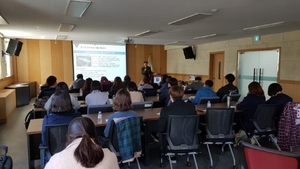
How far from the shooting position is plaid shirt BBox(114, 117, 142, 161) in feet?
8.48

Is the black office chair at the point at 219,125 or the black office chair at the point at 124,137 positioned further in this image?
the black office chair at the point at 219,125

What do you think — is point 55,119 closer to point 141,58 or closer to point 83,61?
point 83,61

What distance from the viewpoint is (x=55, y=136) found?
8.06ft

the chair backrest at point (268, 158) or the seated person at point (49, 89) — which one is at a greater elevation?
the seated person at point (49, 89)

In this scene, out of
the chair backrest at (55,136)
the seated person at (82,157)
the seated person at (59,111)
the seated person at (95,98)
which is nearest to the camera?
the seated person at (82,157)

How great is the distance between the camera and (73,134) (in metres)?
1.47

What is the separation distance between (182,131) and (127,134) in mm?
728

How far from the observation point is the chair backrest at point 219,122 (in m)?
3.18

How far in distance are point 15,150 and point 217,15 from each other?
4.62 metres

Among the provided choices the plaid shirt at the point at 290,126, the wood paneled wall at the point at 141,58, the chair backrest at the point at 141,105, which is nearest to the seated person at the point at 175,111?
the chair backrest at the point at 141,105

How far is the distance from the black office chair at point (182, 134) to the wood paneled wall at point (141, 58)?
971 centimetres

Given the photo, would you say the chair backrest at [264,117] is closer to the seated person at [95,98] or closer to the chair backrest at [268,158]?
the chair backrest at [268,158]

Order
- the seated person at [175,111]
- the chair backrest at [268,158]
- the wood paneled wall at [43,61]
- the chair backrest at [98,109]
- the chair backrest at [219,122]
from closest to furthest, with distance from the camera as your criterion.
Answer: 1. the chair backrest at [268,158]
2. the seated person at [175,111]
3. the chair backrest at [219,122]
4. the chair backrest at [98,109]
5. the wood paneled wall at [43,61]

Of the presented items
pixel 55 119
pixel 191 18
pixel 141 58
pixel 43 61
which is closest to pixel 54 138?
pixel 55 119
